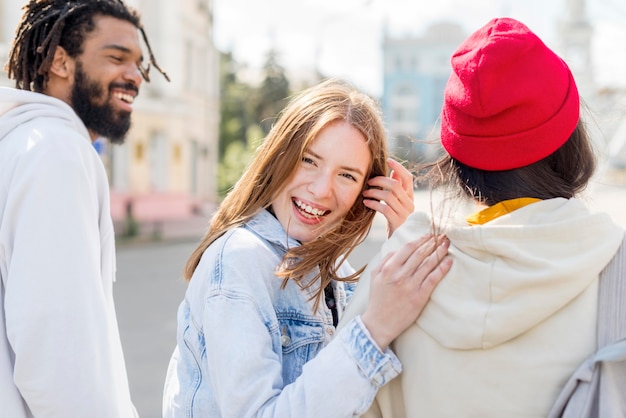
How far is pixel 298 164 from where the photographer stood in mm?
1993

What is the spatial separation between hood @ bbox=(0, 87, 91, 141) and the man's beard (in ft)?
1.29

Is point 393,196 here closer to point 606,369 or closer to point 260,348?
point 260,348

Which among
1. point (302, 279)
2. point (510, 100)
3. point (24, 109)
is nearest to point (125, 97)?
point (24, 109)

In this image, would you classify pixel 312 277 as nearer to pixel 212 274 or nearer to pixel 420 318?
pixel 212 274

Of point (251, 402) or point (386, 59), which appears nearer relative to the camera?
point (251, 402)

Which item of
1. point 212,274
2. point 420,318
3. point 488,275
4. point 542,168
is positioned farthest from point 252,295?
point 542,168

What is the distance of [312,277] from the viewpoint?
198 cm

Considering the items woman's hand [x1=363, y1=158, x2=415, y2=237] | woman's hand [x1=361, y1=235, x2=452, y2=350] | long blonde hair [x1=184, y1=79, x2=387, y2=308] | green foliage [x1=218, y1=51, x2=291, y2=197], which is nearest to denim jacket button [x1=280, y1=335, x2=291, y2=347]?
long blonde hair [x1=184, y1=79, x2=387, y2=308]

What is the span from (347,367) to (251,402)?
22 centimetres

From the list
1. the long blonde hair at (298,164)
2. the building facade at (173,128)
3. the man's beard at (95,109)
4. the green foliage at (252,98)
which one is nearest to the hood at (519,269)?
the long blonde hair at (298,164)

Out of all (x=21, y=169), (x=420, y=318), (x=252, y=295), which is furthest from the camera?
(x=21, y=169)

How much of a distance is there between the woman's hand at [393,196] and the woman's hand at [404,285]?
0.45 meters

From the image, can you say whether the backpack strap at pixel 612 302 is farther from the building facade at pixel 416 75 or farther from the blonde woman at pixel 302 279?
the building facade at pixel 416 75

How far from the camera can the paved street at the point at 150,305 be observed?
588cm
